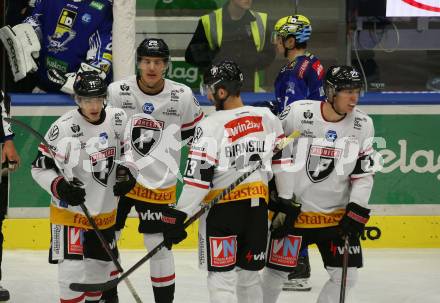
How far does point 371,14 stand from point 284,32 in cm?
144

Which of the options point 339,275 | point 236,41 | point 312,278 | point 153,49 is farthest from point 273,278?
point 236,41

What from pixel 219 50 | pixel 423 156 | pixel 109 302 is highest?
pixel 219 50

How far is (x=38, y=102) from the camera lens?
7.39 m

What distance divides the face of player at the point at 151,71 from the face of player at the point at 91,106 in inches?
17.9

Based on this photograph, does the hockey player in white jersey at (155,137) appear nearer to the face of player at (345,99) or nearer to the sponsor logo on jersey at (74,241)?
the sponsor logo on jersey at (74,241)

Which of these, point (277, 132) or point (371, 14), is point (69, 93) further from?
point (277, 132)

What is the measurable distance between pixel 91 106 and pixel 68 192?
1.40 ft

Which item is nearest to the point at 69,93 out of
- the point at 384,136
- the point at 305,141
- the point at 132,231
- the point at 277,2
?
the point at 132,231

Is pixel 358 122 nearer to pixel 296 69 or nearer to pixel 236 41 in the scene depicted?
pixel 296 69

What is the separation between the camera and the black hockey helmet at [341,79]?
520 centimetres

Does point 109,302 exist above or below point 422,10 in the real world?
below

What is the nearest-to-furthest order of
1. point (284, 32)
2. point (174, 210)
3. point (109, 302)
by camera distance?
point (174, 210) < point (109, 302) < point (284, 32)

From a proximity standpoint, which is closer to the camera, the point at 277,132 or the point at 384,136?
the point at 277,132

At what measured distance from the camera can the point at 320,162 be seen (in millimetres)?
5250
